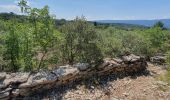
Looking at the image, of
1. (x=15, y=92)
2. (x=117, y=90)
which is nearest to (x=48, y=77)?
(x=15, y=92)

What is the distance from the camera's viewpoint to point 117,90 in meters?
12.0

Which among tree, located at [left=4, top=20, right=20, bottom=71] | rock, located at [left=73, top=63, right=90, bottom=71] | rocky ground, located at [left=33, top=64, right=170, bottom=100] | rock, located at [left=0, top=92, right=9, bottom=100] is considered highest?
tree, located at [left=4, top=20, right=20, bottom=71]

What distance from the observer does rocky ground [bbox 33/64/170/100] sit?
1092cm

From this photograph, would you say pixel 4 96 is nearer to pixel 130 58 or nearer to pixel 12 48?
pixel 12 48

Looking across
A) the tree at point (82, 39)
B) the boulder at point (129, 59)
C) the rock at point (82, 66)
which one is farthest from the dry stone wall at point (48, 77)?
the tree at point (82, 39)

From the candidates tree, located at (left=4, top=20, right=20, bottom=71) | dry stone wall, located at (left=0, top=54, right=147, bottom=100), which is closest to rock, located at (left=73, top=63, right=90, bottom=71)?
dry stone wall, located at (left=0, top=54, right=147, bottom=100)

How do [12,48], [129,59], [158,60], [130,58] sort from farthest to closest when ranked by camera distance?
[158,60], [130,58], [129,59], [12,48]

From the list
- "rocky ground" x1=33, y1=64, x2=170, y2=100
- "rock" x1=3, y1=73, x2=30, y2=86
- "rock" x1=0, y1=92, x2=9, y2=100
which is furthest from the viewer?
"rocky ground" x1=33, y1=64, x2=170, y2=100

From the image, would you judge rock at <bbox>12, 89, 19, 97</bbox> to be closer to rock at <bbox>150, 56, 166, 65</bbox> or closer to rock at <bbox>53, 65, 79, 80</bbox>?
rock at <bbox>53, 65, 79, 80</bbox>

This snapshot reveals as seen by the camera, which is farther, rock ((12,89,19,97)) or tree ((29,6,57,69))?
tree ((29,6,57,69))

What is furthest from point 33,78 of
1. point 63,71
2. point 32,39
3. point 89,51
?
point 89,51

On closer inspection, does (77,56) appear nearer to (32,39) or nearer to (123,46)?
(32,39)

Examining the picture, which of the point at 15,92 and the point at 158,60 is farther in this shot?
the point at 158,60

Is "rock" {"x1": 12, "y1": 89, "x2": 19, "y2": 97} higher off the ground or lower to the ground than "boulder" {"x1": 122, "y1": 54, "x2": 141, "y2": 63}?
lower
